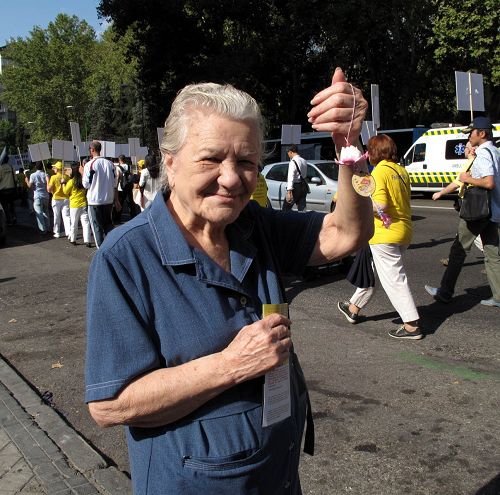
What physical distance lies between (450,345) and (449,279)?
1.46m

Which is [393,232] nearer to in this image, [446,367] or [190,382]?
[446,367]

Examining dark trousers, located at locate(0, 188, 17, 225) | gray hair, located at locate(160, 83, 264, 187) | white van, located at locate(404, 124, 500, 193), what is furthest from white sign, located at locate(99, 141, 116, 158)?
gray hair, located at locate(160, 83, 264, 187)

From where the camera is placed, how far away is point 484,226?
6.36m

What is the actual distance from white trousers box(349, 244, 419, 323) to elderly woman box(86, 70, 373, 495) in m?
3.84

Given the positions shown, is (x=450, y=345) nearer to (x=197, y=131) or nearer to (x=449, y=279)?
(x=449, y=279)

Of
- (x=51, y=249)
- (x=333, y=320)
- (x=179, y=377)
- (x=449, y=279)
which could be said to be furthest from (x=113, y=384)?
(x=51, y=249)

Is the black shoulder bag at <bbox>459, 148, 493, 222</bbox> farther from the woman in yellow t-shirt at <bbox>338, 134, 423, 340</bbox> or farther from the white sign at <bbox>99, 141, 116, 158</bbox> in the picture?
the white sign at <bbox>99, 141, 116, 158</bbox>

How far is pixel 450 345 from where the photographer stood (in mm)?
5195

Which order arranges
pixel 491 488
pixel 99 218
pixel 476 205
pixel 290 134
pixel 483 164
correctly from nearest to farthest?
pixel 491 488
pixel 476 205
pixel 483 164
pixel 99 218
pixel 290 134

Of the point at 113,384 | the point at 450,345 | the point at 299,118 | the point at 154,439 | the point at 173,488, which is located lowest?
the point at 450,345

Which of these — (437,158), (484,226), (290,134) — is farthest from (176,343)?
(437,158)

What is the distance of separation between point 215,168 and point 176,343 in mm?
479

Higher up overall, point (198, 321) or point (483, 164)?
point (483, 164)

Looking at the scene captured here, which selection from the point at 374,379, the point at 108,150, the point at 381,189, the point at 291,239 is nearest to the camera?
the point at 291,239
